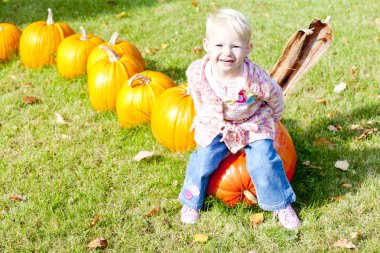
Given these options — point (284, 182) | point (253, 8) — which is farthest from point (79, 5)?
point (284, 182)

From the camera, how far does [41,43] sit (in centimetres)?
612

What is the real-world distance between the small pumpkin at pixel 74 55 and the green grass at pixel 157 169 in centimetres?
12

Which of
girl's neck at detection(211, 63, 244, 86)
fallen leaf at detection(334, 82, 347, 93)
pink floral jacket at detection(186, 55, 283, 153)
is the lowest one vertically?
fallen leaf at detection(334, 82, 347, 93)

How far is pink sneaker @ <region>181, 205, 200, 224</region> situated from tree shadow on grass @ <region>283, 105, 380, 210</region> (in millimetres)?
734

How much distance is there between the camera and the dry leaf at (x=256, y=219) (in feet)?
12.0

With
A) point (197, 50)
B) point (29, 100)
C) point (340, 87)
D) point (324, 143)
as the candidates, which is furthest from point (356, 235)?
point (197, 50)

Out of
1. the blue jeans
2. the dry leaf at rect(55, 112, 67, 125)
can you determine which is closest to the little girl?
the blue jeans

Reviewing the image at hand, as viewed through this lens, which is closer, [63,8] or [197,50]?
[197,50]

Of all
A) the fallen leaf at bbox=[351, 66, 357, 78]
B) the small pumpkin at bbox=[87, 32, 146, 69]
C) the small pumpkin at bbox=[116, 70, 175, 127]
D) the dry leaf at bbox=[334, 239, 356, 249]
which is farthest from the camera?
the fallen leaf at bbox=[351, 66, 357, 78]

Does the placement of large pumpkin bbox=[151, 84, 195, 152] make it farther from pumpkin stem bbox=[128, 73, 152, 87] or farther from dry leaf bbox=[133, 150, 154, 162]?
pumpkin stem bbox=[128, 73, 152, 87]

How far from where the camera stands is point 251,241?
3.50m

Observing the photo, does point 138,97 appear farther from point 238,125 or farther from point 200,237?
point 200,237

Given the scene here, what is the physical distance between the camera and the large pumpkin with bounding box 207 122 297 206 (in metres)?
3.67

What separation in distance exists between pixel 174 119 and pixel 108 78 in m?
1.06
